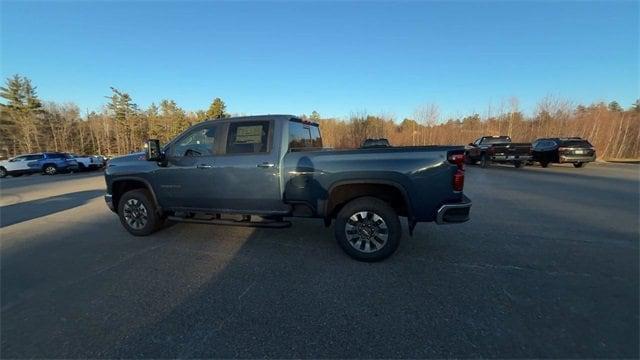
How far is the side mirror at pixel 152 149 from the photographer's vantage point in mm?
5434

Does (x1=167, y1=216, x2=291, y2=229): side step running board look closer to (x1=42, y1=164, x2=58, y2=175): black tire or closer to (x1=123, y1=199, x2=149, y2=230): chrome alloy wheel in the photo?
(x1=123, y1=199, x2=149, y2=230): chrome alloy wheel

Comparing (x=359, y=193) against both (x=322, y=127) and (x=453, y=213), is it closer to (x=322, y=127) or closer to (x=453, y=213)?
(x=453, y=213)

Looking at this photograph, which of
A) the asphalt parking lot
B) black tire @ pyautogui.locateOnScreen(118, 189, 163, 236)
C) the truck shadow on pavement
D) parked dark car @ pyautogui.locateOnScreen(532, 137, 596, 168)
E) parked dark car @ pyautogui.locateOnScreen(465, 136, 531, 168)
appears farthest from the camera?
parked dark car @ pyautogui.locateOnScreen(465, 136, 531, 168)

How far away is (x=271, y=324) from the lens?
3162 mm

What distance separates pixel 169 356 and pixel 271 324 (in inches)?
35.1

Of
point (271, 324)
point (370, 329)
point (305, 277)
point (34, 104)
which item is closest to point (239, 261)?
point (305, 277)

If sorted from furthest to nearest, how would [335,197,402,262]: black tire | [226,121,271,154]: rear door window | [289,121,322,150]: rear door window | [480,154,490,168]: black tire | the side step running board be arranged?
[480,154,490,168]: black tire, [289,121,322,150]: rear door window, [226,121,271,154]: rear door window, the side step running board, [335,197,402,262]: black tire

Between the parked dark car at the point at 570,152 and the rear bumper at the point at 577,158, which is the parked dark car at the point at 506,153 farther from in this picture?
the rear bumper at the point at 577,158

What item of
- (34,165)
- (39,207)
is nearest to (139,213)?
(39,207)

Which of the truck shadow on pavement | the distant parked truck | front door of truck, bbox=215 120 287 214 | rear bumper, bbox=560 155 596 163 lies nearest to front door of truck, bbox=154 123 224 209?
front door of truck, bbox=215 120 287 214

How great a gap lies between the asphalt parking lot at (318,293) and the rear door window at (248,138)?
5.22ft

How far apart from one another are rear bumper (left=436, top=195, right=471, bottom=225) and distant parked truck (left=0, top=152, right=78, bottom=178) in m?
30.2

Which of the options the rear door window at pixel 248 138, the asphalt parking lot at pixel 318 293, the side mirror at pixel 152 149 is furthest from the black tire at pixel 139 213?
the rear door window at pixel 248 138

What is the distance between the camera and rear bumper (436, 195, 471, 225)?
14.6 ft
